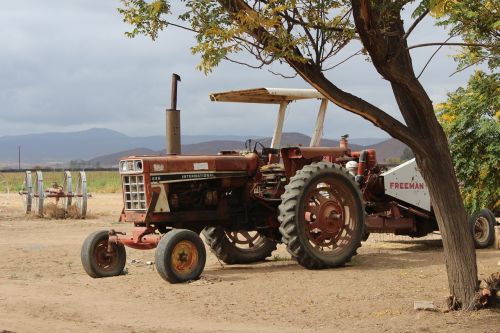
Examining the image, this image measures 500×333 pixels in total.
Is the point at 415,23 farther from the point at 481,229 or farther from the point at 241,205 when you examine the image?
the point at 481,229

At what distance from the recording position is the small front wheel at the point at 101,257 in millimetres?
10328

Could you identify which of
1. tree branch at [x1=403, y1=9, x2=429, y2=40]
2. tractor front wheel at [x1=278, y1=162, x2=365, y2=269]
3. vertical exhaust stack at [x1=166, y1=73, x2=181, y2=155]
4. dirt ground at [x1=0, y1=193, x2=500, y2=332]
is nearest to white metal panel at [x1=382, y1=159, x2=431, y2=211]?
dirt ground at [x1=0, y1=193, x2=500, y2=332]

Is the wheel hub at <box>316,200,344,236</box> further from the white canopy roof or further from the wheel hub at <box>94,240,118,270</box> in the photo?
the wheel hub at <box>94,240,118,270</box>

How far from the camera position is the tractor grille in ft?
34.4

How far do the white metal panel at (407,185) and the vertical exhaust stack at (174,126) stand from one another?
3.47m

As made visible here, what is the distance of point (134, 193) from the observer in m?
10.6

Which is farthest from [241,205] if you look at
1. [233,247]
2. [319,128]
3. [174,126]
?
[319,128]

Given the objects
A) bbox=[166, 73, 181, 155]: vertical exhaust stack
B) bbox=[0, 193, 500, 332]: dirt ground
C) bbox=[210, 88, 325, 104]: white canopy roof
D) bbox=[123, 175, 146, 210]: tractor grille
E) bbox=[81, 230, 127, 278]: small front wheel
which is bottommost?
bbox=[0, 193, 500, 332]: dirt ground

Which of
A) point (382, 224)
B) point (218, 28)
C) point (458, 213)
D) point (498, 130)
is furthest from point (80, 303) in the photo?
point (498, 130)

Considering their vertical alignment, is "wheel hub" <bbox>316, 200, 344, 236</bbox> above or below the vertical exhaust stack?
below

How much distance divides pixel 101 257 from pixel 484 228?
244 inches

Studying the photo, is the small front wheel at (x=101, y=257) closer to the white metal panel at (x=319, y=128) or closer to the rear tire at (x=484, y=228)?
the white metal panel at (x=319, y=128)

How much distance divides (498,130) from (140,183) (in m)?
6.28

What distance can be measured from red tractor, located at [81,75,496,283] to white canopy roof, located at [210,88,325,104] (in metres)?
0.02
